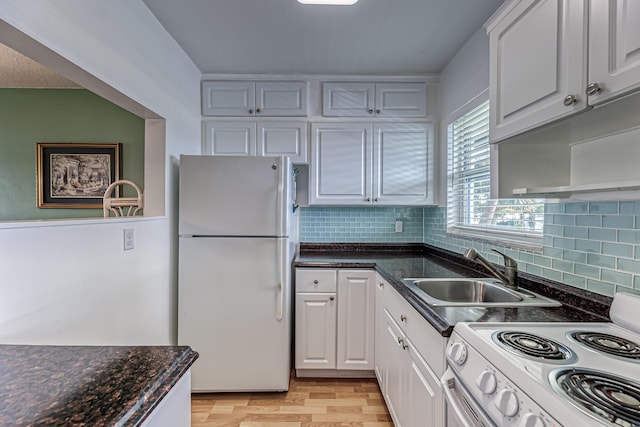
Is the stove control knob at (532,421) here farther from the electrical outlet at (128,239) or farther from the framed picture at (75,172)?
the framed picture at (75,172)

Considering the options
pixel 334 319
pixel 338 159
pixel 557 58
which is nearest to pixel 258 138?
pixel 338 159

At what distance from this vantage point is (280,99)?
8.34 ft

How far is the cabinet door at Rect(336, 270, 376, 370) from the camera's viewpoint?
2258 mm

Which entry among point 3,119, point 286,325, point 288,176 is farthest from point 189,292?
point 3,119

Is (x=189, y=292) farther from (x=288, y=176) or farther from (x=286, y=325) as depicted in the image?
(x=288, y=176)

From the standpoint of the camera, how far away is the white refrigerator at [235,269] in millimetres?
2062

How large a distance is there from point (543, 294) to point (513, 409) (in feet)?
3.01

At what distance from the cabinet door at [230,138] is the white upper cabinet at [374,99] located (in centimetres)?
63

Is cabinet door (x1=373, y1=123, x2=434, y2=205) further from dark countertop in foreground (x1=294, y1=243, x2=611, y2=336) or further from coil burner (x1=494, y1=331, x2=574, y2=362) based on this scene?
coil burner (x1=494, y1=331, x2=574, y2=362)

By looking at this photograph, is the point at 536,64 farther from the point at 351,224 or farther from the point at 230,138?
the point at 230,138

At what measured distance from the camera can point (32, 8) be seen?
1.08m

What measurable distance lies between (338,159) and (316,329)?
51.4 inches

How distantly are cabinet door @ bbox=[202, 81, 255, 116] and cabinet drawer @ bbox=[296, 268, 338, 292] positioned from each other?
4.37 feet

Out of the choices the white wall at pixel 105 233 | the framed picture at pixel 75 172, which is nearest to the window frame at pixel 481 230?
the white wall at pixel 105 233
